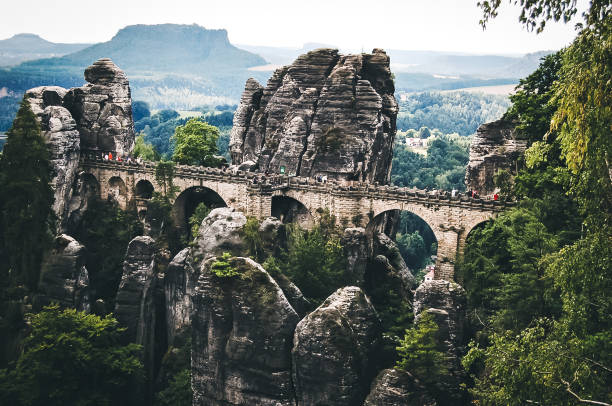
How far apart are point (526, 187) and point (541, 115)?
5822mm

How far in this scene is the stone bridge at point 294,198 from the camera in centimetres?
4753

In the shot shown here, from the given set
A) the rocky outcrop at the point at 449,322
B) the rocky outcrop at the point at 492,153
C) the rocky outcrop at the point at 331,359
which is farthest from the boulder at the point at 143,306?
the rocky outcrop at the point at 492,153

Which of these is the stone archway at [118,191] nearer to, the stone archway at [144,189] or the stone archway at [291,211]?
the stone archway at [144,189]

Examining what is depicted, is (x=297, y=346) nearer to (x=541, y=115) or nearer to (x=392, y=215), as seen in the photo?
(x=541, y=115)

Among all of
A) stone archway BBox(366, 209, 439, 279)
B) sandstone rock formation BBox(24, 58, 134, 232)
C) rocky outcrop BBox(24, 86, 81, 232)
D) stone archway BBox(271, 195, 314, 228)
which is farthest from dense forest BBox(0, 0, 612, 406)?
stone archway BBox(366, 209, 439, 279)

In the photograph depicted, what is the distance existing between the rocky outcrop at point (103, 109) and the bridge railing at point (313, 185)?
2254mm

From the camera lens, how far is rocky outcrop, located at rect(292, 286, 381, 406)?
109ft

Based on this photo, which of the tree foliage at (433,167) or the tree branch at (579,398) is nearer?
the tree branch at (579,398)

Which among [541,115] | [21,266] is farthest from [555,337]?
[21,266]

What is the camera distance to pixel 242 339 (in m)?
35.7

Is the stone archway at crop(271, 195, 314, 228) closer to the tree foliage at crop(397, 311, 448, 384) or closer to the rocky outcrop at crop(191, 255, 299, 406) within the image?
the rocky outcrop at crop(191, 255, 299, 406)

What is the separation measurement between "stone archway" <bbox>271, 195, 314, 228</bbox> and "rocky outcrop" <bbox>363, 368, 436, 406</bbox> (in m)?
23.0

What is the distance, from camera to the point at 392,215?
61531 millimetres

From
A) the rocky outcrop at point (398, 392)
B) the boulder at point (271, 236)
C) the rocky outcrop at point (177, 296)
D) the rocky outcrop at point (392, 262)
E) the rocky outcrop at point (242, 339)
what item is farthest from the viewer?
the rocky outcrop at point (392, 262)
